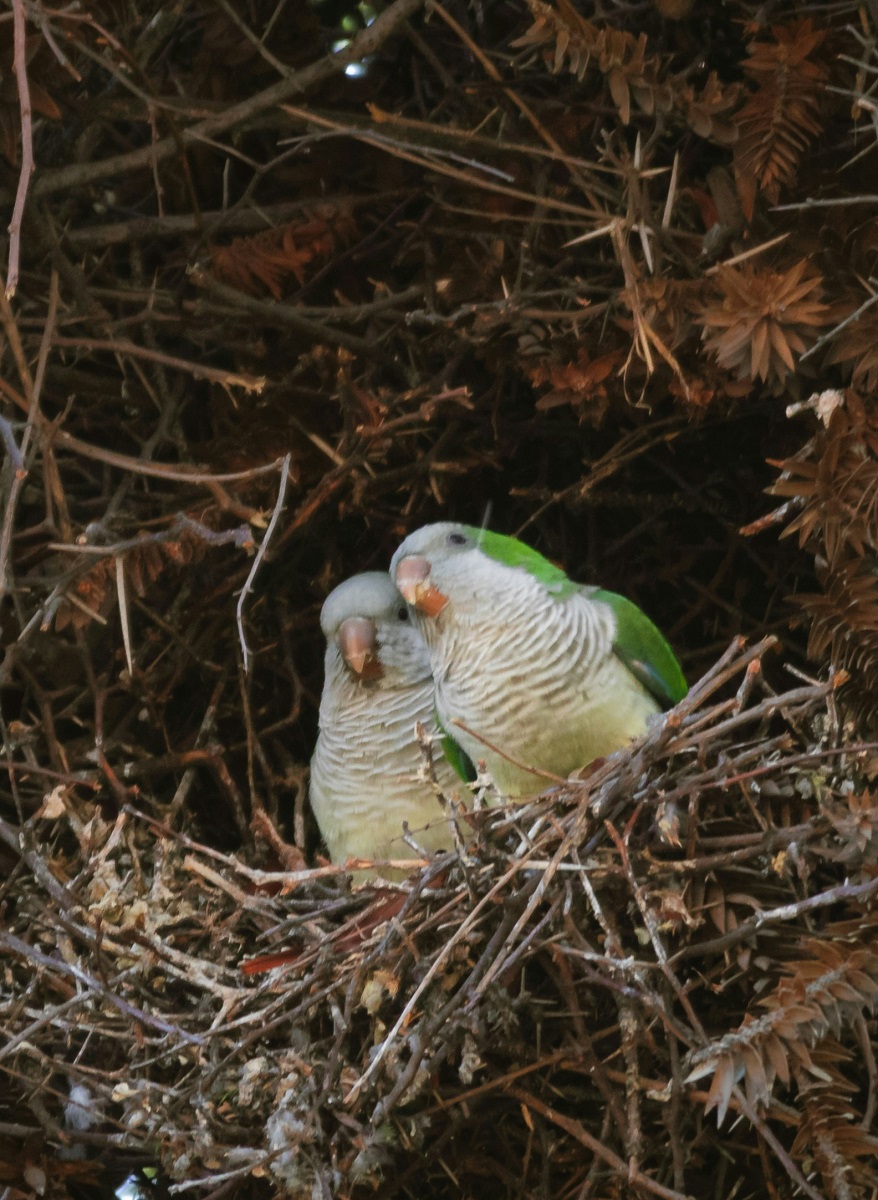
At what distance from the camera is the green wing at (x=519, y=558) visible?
193 centimetres

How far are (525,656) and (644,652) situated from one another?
7.6 inches

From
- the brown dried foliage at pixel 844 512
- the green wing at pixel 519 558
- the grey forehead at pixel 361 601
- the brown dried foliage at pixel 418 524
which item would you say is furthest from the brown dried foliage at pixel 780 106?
the grey forehead at pixel 361 601

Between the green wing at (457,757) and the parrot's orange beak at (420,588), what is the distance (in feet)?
0.63

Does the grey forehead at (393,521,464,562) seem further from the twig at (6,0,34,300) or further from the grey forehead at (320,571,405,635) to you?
the twig at (6,0,34,300)

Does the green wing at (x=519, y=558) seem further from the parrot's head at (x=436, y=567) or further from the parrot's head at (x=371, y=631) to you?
the parrot's head at (x=371, y=631)

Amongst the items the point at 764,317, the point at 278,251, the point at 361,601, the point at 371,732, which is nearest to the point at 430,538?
the point at 361,601

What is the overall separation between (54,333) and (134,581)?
1.24ft

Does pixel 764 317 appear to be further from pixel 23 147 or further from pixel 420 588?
pixel 23 147

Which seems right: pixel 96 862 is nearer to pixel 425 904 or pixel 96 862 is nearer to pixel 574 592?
pixel 425 904

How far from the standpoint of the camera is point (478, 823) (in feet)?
4.87

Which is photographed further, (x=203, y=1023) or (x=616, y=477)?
(x=616, y=477)

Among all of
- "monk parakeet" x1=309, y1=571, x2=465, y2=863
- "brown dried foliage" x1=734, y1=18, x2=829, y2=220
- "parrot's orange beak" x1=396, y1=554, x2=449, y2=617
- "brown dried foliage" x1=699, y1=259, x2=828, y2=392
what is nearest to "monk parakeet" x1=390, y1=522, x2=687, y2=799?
"parrot's orange beak" x1=396, y1=554, x2=449, y2=617

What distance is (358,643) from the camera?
80.0 inches

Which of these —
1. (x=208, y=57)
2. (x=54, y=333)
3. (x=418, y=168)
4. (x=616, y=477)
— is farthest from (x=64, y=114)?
(x=616, y=477)
